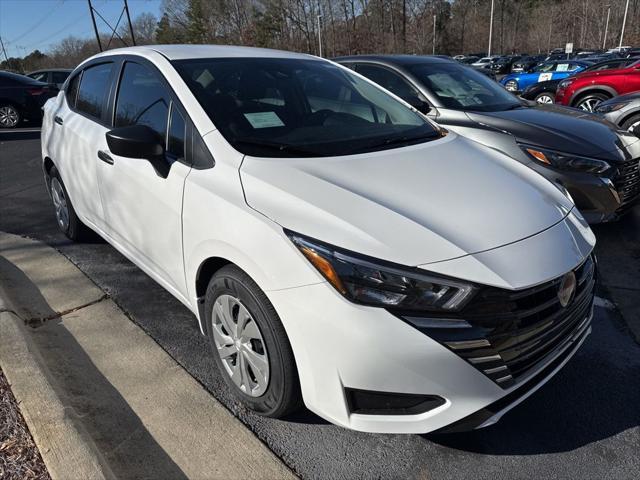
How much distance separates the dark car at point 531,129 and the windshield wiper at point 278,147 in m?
2.14

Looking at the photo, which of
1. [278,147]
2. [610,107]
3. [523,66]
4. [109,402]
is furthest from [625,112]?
[523,66]

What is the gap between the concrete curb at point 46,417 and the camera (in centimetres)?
192

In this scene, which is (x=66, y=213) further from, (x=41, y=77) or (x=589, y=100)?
(x=41, y=77)

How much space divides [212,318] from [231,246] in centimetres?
48

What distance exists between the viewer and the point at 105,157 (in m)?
3.20

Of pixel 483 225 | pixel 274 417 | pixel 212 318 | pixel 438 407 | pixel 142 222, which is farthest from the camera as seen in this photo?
pixel 142 222

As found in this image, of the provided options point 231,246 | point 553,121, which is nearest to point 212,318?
point 231,246

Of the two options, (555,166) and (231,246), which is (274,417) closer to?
(231,246)

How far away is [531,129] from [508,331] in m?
3.12

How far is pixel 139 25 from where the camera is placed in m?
65.1

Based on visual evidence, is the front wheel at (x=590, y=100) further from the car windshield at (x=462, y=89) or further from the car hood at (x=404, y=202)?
the car hood at (x=404, y=202)

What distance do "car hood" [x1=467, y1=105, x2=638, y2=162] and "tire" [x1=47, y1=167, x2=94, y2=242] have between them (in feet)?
12.0

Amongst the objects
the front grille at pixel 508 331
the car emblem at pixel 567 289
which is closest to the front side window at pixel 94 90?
the front grille at pixel 508 331

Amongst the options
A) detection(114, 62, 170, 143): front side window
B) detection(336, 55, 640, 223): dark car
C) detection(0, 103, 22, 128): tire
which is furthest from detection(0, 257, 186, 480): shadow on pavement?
detection(0, 103, 22, 128): tire
